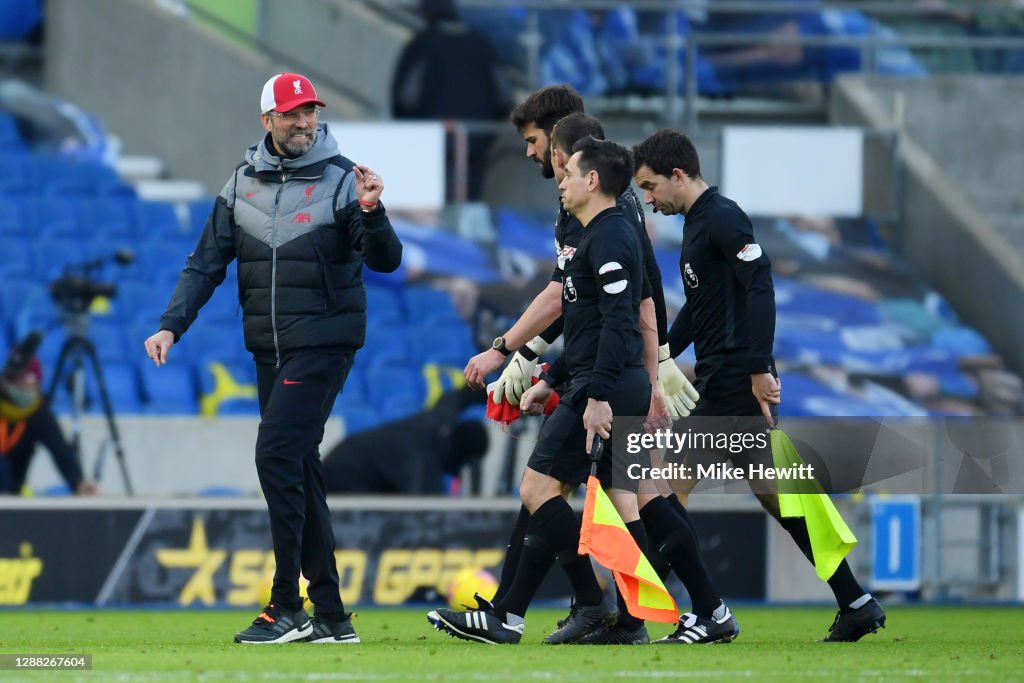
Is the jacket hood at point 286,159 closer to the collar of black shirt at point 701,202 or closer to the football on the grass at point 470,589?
the collar of black shirt at point 701,202

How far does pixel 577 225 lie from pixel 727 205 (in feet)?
2.24

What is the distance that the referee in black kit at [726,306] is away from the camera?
24.3 feet

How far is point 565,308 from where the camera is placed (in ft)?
23.5

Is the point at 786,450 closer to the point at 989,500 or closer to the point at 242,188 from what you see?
the point at 242,188

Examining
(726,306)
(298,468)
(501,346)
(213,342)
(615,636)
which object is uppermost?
(726,306)

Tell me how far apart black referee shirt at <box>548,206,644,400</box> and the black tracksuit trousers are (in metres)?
0.89

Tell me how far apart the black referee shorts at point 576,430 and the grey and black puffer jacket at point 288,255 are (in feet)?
2.70

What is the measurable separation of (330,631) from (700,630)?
4.59 ft

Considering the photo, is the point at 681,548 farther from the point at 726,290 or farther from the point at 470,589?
the point at 470,589

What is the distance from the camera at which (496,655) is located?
6578 millimetres

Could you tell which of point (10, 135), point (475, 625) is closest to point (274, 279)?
point (475, 625)

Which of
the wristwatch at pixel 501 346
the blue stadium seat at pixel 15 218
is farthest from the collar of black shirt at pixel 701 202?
the blue stadium seat at pixel 15 218

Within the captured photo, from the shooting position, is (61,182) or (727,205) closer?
(727,205)

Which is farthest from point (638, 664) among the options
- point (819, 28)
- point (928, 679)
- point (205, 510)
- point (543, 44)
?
point (819, 28)
